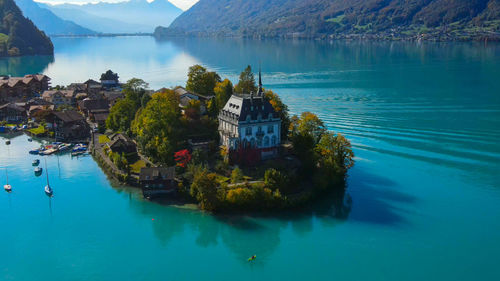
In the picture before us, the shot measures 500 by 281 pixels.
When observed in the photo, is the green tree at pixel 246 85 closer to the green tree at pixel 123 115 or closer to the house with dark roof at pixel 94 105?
the green tree at pixel 123 115

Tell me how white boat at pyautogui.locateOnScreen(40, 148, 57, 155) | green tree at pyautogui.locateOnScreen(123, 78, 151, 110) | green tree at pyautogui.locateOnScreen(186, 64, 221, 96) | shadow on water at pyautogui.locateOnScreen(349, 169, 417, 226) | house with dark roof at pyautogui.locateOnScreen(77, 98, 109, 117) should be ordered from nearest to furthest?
shadow on water at pyautogui.locateOnScreen(349, 169, 417, 226)
white boat at pyautogui.locateOnScreen(40, 148, 57, 155)
green tree at pyautogui.locateOnScreen(123, 78, 151, 110)
green tree at pyautogui.locateOnScreen(186, 64, 221, 96)
house with dark roof at pyautogui.locateOnScreen(77, 98, 109, 117)

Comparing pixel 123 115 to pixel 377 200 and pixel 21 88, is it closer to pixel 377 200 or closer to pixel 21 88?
pixel 377 200

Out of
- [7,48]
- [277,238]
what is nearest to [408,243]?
[277,238]

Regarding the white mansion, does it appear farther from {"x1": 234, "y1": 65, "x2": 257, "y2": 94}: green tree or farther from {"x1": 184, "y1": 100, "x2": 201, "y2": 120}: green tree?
{"x1": 234, "y1": 65, "x2": 257, "y2": 94}: green tree

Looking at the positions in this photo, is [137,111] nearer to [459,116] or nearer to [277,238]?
[277,238]

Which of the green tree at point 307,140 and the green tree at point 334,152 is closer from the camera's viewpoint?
the green tree at point 334,152

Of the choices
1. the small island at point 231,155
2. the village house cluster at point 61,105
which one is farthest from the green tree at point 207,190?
the village house cluster at point 61,105

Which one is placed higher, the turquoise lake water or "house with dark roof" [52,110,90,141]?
"house with dark roof" [52,110,90,141]

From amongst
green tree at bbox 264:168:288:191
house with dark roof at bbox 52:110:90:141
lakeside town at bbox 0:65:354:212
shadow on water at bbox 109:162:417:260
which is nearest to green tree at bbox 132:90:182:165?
lakeside town at bbox 0:65:354:212
